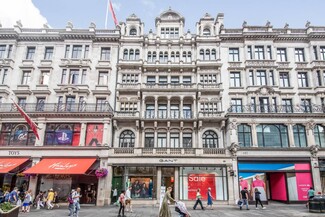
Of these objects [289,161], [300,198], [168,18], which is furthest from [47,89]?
[300,198]

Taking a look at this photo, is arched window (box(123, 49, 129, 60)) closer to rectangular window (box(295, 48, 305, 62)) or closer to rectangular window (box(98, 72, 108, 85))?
rectangular window (box(98, 72, 108, 85))

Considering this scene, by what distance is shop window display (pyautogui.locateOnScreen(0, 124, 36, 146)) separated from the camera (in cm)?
2380

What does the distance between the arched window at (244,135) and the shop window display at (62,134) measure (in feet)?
58.9

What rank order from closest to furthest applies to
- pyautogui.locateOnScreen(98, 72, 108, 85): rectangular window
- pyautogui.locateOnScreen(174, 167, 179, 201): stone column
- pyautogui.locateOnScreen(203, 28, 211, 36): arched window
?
pyautogui.locateOnScreen(174, 167, 179, 201): stone column
pyautogui.locateOnScreen(98, 72, 108, 85): rectangular window
pyautogui.locateOnScreen(203, 28, 211, 36): arched window

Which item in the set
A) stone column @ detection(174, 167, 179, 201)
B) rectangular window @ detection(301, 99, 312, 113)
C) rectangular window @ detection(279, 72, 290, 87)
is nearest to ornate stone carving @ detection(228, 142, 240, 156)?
stone column @ detection(174, 167, 179, 201)

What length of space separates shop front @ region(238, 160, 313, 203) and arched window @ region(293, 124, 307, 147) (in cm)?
201

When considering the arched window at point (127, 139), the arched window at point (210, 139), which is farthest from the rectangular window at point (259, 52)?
the arched window at point (127, 139)

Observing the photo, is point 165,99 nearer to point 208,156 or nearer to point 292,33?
point 208,156

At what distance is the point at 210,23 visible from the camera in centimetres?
2864

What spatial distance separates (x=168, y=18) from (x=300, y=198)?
2600cm

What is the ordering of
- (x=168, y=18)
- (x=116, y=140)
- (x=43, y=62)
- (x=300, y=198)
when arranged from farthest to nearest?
(x=168, y=18), (x=43, y=62), (x=116, y=140), (x=300, y=198)

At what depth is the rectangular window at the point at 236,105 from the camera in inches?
982

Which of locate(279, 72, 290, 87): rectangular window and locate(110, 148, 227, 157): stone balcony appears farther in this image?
locate(279, 72, 290, 87): rectangular window

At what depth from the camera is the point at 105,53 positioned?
92.0ft
